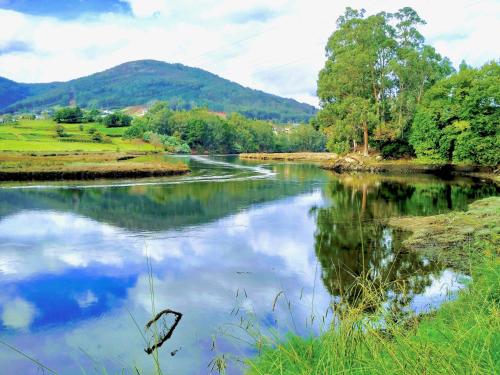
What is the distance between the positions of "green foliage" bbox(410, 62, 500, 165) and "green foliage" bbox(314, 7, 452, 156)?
5980mm

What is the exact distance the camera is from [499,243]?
11352 millimetres

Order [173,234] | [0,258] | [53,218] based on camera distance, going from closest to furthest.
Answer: [0,258]
[173,234]
[53,218]

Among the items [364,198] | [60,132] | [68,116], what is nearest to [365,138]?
[364,198]

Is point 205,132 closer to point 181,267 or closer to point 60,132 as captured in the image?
point 60,132

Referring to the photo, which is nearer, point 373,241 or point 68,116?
point 373,241

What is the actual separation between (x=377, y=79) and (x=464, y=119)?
1432 centimetres

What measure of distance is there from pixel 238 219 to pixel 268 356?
1704cm

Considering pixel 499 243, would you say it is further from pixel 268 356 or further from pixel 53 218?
pixel 53 218

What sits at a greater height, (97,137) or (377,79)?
(377,79)

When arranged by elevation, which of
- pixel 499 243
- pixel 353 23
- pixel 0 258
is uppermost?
pixel 353 23

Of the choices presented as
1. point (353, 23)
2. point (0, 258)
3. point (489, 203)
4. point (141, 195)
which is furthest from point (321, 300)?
point (353, 23)

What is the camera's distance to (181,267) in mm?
13781

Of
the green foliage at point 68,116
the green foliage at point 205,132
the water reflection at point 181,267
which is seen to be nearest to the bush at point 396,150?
the water reflection at point 181,267

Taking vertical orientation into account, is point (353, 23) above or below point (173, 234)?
above
